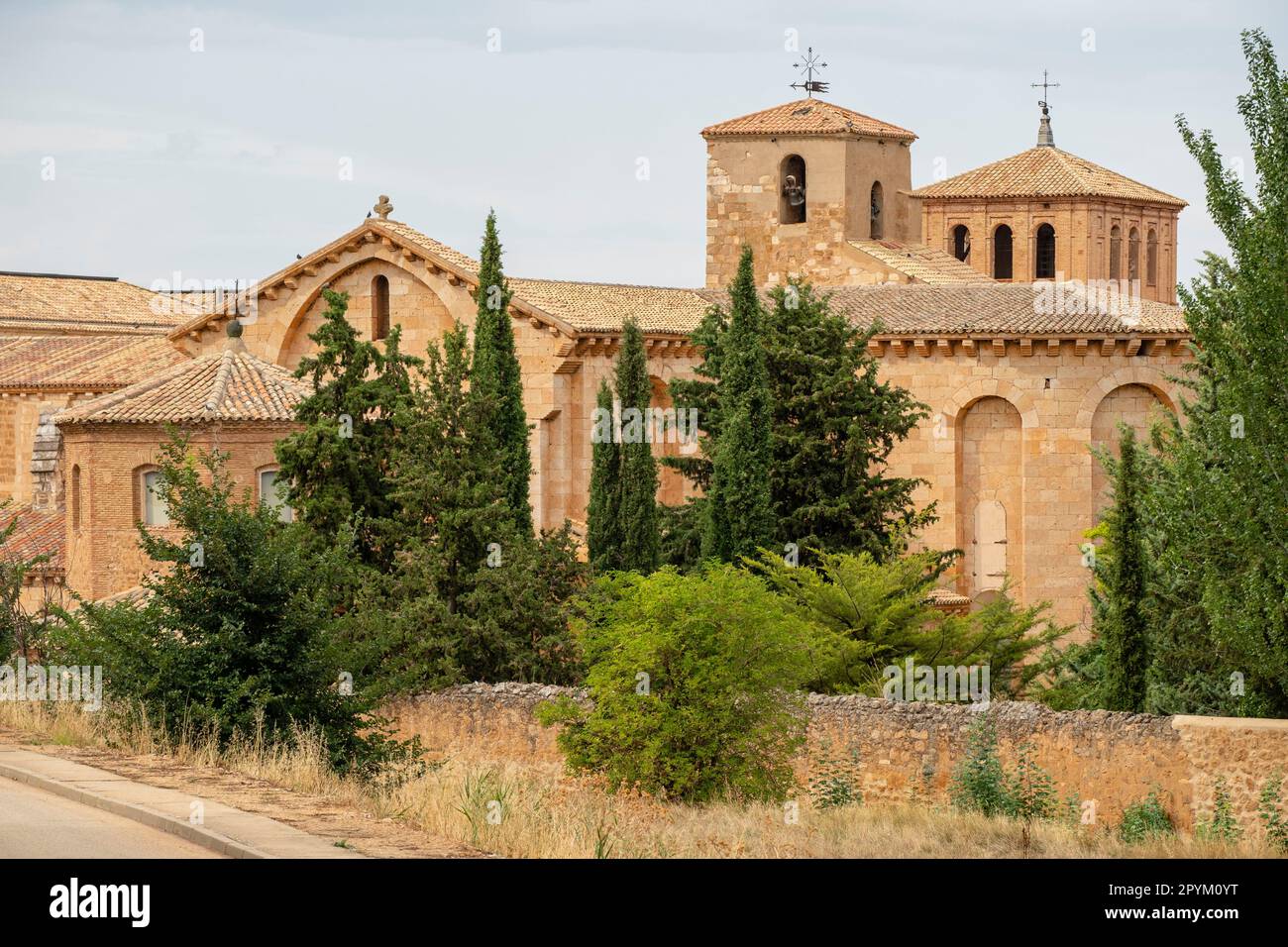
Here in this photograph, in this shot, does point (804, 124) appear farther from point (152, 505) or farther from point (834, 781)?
point (834, 781)

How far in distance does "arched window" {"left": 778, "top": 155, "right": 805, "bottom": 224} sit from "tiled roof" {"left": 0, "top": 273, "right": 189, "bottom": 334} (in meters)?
20.9

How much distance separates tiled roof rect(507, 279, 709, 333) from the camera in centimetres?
4011

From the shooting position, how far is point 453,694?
2520 centimetres

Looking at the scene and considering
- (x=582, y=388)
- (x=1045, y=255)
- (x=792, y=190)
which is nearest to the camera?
(x=582, y=388)

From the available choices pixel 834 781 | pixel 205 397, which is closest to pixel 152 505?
pixel 205 397

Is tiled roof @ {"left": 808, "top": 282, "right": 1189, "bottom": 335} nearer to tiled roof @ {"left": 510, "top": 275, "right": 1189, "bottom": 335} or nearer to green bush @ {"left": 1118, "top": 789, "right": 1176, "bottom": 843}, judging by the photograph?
tiled roof @ {"left": 510, "top": 275, "right": 1189, "bottom": 335}

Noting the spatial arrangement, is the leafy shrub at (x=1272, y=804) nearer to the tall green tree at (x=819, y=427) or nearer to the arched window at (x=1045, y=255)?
the tall green tree at (x=819, y=427)

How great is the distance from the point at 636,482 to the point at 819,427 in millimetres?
3993

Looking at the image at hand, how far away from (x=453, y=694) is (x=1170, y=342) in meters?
18.5

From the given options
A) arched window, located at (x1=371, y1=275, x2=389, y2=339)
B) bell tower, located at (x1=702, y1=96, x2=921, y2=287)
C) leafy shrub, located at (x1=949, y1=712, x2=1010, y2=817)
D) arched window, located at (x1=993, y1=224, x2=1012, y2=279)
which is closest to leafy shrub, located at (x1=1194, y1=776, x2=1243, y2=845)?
leafy shrub, located at (x1=949, y1=712, x2=1010, y2=817)

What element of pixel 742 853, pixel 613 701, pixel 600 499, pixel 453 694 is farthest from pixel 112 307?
pixel 742 853

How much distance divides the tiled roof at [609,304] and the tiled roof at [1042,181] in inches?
1034

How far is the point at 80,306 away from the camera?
66875 millimetres
